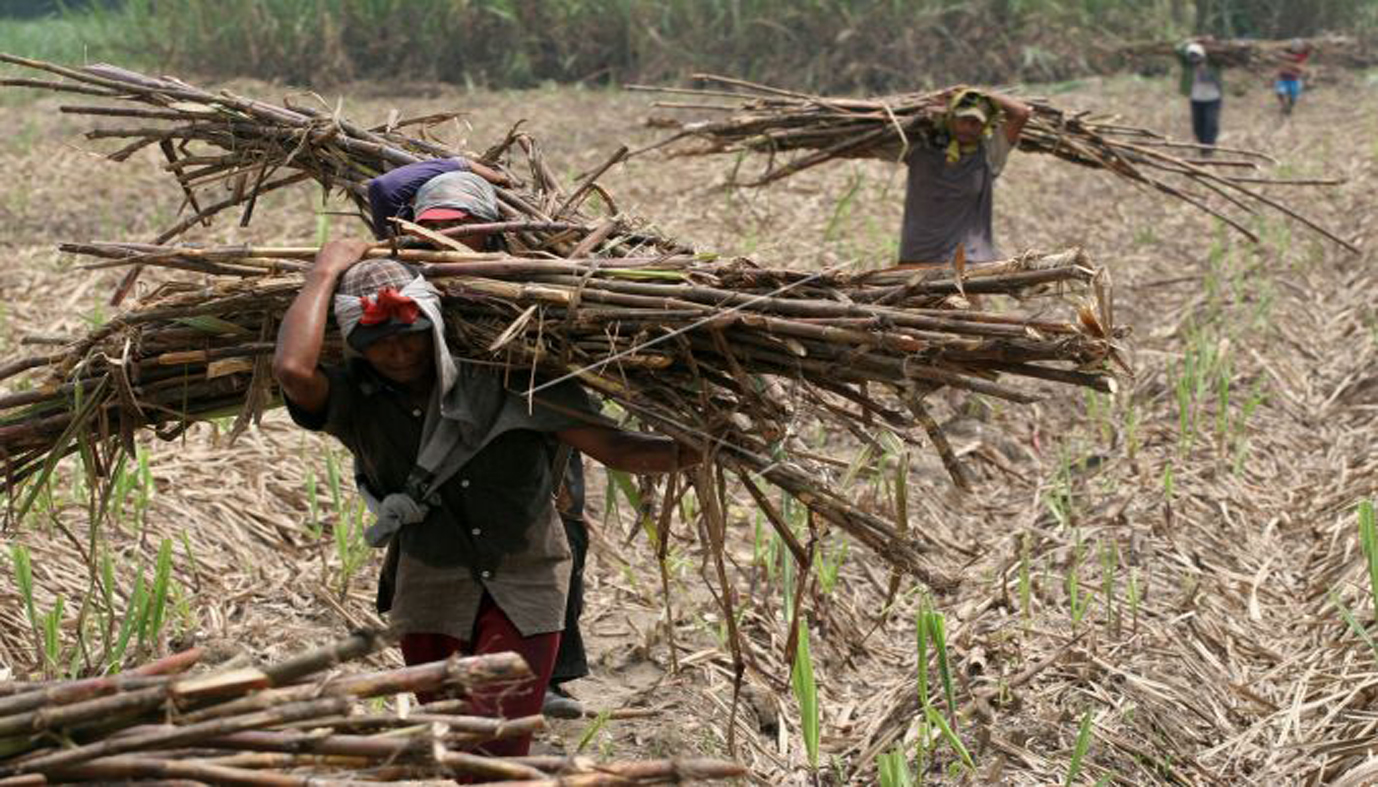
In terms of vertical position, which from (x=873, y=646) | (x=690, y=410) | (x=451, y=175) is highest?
(x=451, y=175)

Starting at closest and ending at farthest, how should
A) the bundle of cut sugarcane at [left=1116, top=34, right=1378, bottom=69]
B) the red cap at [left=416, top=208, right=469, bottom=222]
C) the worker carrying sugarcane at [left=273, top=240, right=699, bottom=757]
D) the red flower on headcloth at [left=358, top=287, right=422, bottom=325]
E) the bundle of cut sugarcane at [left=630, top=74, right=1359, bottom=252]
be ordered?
the red flower on headcloth at [left=358, top=287, right=422, bottom=325], the worker carrying sugarcane at [left=273, top=240, right=699, bottom=757], the red cap at [left=416, top=208, right=469, bottom=222], the bundle of cut sugarcane at [left=630, top=74, right=1359, bottom=252], the bundle of cut sugarcane at [left=1116, top=34, right=1378, bottom=69]

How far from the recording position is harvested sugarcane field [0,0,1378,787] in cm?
311

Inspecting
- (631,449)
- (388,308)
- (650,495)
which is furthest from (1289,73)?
(388,308)

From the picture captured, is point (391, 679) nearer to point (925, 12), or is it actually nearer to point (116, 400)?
point (116, 400)

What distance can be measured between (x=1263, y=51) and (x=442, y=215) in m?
→ 14.2

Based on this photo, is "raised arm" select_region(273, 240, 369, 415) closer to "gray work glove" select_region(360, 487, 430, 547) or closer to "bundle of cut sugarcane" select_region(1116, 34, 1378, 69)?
"gray work glove" select_region(360, 487, 430, 547)

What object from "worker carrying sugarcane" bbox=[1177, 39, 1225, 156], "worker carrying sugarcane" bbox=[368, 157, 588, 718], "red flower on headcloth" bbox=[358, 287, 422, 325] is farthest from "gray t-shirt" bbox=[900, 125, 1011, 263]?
"worker carrying sugarcane" bbox=[1177, 39, 1225, 156]

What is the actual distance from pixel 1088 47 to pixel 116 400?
17513 mm

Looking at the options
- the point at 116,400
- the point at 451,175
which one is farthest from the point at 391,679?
the point at 451,175

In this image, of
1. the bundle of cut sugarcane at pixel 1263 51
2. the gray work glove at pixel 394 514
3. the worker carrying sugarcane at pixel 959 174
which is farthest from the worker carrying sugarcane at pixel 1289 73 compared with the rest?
the gray work glove at pixel 394 514

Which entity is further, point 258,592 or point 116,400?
point 258,592

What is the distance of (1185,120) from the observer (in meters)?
16.6

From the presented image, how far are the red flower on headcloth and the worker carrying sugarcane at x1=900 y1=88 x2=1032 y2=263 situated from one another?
373cm

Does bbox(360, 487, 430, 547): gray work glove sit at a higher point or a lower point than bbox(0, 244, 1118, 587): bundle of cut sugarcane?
lower
